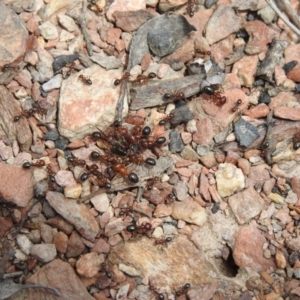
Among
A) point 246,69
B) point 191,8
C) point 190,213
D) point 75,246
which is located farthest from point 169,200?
point 191,8

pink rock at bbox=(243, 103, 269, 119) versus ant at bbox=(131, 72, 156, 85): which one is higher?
ant at bbox=(131, 72, 156, 85)

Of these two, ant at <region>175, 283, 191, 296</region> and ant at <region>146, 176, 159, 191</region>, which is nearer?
ant at <region>175, 283, 191, 296</region>

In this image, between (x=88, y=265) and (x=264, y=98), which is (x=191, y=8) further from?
(x=88, y=265)

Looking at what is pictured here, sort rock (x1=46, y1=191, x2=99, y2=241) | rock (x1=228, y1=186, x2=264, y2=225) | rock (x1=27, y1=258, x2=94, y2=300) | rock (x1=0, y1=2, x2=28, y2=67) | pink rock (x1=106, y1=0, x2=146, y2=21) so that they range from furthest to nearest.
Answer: pink rock (x1=106, y1=0, x2=146, y2=21), rock (x1=0, y1=2, x2=28, y2=67), rock (x1=228, y1=186, x2=264, y2=225), rock (x1=46, y1=191, x2=99, y2=241), rock (x1=27, y1=258, x2=94, y2=300)

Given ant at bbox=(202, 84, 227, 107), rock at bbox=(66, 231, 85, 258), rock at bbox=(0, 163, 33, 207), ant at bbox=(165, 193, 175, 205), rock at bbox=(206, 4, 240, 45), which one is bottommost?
rock at bbox=(66, 231, 85, 258)

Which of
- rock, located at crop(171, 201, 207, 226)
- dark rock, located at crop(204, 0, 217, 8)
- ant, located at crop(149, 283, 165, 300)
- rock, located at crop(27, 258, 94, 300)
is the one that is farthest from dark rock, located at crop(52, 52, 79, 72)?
ant, located at crop(149, 283, 165, 300)

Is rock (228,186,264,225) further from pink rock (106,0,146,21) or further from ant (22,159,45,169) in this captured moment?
pink rock (106,0,146,21)

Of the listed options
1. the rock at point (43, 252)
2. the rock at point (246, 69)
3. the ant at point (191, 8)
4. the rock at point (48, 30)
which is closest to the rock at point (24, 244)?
the rock at point (43, 252)

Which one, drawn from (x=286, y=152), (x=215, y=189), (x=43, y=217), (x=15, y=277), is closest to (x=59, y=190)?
(x=43, y=217)
